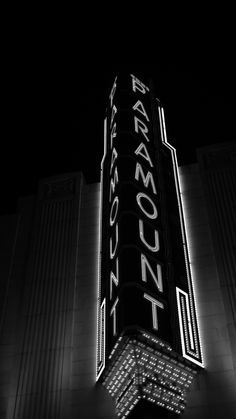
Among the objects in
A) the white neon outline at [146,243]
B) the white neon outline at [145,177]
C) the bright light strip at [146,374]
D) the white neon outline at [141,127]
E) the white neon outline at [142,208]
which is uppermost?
the white neon outline at [141,127]

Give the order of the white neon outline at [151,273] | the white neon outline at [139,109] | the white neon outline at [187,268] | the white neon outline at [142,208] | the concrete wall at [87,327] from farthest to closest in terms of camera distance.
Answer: the white neon outline at [139,109]
the white neon outline at [142,208]
the concrete wall at [87,327]
the white neon outline at [187,268]
the white neon outline at [151,273]

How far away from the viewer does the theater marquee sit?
11.0 metres

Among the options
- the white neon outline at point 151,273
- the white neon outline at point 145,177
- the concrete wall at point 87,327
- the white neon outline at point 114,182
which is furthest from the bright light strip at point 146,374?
the white neon outline at point 114,182

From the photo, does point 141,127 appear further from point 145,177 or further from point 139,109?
point 145,177

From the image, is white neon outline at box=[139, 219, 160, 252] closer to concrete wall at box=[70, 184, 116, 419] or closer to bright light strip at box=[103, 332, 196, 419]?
bright light strip at box=[103, 332, 196, 419]

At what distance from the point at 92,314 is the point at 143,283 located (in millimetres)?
3051

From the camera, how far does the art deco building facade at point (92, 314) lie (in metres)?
11.3

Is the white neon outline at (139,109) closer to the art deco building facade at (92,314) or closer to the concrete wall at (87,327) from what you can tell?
the art deco building facade at (92,314)

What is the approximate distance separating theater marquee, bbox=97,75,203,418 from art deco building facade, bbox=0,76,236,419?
5 cm

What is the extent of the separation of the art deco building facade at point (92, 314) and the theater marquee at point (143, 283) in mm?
50

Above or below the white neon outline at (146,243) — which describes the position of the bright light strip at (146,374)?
below

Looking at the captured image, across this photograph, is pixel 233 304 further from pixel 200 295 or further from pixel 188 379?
pixel 188 379

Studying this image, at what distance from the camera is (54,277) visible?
49.6 feet

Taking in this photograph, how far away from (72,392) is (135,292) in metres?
3.45
